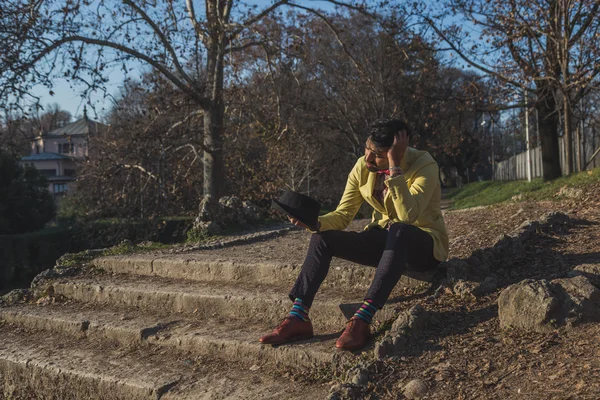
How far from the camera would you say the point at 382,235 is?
414cm

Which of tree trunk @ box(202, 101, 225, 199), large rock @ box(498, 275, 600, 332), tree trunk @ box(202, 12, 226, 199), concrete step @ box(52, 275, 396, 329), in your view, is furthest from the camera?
tree trunk @ box(202, 101, 225, 199)

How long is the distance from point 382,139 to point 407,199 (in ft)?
1.49

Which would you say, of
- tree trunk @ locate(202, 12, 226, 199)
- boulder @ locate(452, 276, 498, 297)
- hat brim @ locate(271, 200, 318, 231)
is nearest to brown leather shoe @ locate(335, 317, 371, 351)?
hat brim @ locate(271, 200, 318, 231)

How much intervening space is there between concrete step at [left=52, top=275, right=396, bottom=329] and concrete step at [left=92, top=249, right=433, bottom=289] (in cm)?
11

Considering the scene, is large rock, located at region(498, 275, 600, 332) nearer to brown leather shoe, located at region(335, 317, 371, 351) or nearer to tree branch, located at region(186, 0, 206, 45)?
brown leather shoe, located at region(335, 317, 371, 351)

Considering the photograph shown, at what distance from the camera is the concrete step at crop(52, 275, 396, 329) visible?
4.29 m

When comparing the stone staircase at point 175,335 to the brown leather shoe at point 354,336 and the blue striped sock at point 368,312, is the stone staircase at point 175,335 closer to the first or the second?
the brown leather shoe at point 354,336

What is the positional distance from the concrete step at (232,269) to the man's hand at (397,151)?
0.88m

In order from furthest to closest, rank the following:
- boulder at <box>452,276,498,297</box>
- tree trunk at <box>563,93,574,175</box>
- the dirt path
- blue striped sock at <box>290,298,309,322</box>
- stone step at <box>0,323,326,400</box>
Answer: tree trunk at <box>563,93,574,175</box> → boulder at <box>452,276,498,297</box> → blue striped sock at <box>290,298,309,322</box> → stone step at <box>0,323,326,400</box> → the dirt path

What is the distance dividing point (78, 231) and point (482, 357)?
1056 centimetres

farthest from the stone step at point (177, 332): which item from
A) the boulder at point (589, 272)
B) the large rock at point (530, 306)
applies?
the boulder at point (589, 272)

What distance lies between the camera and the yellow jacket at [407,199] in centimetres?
383

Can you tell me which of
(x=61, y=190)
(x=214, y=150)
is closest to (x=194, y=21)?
(x=214, y=150)

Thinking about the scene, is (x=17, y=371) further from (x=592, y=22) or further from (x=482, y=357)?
(x=592, y=22)
